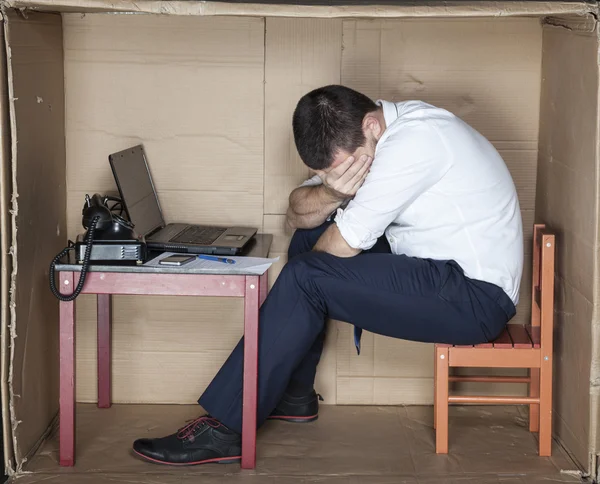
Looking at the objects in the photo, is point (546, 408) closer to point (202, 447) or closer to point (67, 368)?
point (202, 447)

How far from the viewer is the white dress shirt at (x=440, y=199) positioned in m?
2.42

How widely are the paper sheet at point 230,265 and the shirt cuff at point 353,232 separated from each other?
0.23 metres

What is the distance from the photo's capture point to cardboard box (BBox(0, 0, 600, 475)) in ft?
9.23

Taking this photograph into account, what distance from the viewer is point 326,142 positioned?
2490 millimetres

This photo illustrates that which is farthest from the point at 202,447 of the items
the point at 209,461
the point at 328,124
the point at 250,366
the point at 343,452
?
the point at 328,124

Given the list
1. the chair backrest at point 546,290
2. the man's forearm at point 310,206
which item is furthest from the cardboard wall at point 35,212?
the chair backrest at point 546,290

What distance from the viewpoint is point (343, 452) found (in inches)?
110

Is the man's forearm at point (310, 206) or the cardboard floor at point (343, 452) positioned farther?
the man's forearm at point (310, 206)

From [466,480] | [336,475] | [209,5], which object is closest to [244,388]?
[336,475]

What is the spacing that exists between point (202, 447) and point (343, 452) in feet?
1.44

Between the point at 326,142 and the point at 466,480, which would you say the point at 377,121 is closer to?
the point at 326,142

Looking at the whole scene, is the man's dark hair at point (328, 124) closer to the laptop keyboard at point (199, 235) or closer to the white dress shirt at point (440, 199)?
the white dress shirt at point (440, 199)

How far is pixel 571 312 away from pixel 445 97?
32.7 inches

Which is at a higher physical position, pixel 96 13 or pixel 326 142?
pixel 96 13
